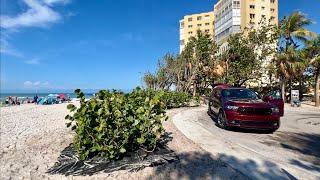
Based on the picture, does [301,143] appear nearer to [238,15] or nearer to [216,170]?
[216,170]

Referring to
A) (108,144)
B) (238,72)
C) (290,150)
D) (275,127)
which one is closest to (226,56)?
(238,72)

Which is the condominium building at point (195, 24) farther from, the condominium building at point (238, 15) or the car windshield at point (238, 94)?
the car windshield at point (238, 94)

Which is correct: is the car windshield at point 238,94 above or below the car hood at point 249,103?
above

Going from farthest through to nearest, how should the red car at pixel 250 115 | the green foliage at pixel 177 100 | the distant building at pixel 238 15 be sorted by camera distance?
1. the distant building at pixel 238 15
2. the green foliage at pixel 177 100
3. the red car at pixel 250 115

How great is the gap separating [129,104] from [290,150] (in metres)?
4.59

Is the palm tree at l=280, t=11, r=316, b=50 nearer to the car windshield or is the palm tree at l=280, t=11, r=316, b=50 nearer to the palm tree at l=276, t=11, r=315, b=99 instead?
the palm tree at l=276, t=11, r=315, b=99

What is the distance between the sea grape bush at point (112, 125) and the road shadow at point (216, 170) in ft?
2.85

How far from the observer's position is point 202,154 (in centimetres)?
779

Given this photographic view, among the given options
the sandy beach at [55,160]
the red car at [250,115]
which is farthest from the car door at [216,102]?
the sandy beach at [55,160]

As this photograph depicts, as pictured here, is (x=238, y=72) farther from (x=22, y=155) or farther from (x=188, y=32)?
(x=188, y=32)

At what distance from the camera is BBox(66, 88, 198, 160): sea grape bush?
6855 mm

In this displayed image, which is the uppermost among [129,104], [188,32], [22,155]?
[188,32]

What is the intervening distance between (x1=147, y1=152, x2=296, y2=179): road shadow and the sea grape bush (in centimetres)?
87

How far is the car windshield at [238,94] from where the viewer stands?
13.9 metres
